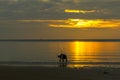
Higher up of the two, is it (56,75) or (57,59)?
(56,75)

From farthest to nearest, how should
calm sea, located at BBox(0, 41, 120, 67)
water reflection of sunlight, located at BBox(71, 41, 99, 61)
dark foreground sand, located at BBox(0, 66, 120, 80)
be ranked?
water reflection of sunlight, located at BBox(71, 41, 99, 61)
calm sea, located at BBox(0, 41, 120, 67)
dark foreground sand, located at BBox(0, 66, 120, 80)

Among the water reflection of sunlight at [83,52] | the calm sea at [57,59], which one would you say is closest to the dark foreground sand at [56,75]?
the calm sea at [57,59]

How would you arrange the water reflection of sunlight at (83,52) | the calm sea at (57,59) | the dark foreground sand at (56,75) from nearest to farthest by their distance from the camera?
the dark foreground sand at (56,75)
the calm sea at (57,59)
the water reflection of sunlight at (83,52)

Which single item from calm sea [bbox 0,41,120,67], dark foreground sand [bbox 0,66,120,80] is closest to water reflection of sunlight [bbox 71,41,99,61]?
calm sea [bbox 0,41,120,67]

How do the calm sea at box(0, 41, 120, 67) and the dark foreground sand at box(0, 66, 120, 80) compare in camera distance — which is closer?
the dark foreground sand at box(0, 66, 120, 80)

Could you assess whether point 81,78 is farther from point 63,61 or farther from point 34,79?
point 63,61

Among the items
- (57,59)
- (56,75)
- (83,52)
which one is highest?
(56,75)

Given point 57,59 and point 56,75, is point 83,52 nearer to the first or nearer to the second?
point 57,59

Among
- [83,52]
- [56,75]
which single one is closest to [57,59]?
[83,52]

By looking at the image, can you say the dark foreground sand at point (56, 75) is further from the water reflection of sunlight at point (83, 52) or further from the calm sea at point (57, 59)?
the water reflection of sunlight at point (83, 52)

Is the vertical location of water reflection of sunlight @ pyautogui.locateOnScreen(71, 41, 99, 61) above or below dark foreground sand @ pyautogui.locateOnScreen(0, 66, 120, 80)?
below

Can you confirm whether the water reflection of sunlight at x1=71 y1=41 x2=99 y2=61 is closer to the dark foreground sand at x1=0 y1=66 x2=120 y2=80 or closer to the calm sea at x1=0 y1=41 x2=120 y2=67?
the calm sea at x1=0 y1=41 x2=120 y2=67

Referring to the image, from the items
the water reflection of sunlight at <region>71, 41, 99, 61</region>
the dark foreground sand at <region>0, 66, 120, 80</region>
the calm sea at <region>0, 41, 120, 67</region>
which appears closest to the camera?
the dark foreground sand at <region>0, 66, 120, 80</region>

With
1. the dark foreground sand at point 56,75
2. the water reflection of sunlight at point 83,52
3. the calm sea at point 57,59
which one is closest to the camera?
the dark foreground sand at point 56,75
